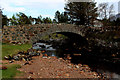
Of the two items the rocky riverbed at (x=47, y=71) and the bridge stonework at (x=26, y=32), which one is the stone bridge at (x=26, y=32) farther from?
the rocky riverbed at (x=47, y=71)

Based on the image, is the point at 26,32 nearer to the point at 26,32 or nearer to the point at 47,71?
the point at 26,32

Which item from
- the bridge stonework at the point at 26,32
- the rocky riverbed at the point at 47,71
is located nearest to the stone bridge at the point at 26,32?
the bridge stonework at the point at 26,32

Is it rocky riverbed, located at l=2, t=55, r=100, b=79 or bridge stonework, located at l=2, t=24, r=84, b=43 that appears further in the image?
bridge stonework, located at l=2, t=24, r=84, b=43

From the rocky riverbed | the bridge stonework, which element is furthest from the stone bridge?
the rocky riverbed

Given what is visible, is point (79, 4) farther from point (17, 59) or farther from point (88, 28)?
point (17, 59)

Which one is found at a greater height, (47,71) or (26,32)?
(26,32)

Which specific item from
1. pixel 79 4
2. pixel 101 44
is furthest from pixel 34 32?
pixel 79 4

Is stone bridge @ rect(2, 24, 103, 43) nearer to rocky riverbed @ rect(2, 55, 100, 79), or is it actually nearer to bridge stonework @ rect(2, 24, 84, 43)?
bridge stonework @ rect(2, 24, 84, 43)

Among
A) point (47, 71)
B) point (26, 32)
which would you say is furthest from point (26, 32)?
point (47, 71)

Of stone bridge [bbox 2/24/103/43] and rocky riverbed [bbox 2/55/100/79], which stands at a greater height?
stone bridge [bbox 2/24/103/43]

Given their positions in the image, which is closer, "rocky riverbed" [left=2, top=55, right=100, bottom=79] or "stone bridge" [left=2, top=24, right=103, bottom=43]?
"rocky riverbed" [left=2, top=55, right=100, bottom=79]

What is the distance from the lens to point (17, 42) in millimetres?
9391

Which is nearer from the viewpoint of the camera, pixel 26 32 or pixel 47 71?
pixel 47 71

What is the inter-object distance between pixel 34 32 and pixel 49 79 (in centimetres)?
742
